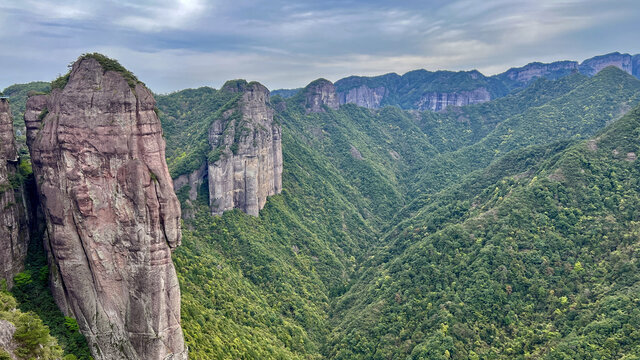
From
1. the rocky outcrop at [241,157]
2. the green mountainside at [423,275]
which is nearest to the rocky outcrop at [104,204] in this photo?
the green mountainside at [423,275]

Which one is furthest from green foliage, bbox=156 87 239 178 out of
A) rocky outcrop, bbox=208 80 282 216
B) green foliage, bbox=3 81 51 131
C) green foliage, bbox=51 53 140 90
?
green foliage, bbox=51 53 140 90

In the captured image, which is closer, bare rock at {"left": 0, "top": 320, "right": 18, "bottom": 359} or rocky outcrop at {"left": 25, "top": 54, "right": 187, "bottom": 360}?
bare rock at {"left": 0, "top": 320, "right": 18, "bottom": 359}

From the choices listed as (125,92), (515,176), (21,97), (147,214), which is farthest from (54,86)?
(515,176)

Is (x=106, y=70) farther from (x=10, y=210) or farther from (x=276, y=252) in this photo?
(x=276, y=252)

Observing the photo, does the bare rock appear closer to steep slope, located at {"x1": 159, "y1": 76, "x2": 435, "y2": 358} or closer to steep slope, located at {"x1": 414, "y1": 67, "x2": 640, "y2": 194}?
steep slope, located at {"x1": 159, "y1": 76, "x2": 435, "y2": 358}

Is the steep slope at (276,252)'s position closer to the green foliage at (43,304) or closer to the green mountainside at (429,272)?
the green mountainside at (429,272)

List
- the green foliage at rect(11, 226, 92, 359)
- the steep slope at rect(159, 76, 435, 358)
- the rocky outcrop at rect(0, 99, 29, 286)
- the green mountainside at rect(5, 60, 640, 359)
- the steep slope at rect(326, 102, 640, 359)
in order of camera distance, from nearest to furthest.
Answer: the rocky outcrop at rect(0, 99, 29, 286), the green foliage at rect(11, 226, 92, 359), the green mountainside at rect(5, 60, 640, 359), the steep slope at rect(326, 102, 640, 359), the steep slope at rect(159, 76, 435, 358)

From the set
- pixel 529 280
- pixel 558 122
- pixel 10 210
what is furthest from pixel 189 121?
pixel 558 122
